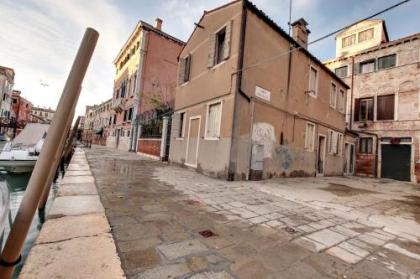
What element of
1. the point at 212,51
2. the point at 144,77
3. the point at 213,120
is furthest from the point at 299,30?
the point at 144,77

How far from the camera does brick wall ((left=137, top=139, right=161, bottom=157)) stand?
14.7m

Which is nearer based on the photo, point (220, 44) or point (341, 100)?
point (220, 44)

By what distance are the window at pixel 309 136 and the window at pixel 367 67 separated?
32.3 ft

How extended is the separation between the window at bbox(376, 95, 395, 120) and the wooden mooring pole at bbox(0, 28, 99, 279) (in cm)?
1942

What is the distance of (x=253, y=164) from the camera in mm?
8188

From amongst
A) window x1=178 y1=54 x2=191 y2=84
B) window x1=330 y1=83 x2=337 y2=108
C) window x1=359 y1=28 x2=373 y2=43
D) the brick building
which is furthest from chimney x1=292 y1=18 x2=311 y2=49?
window x1=359 y1=28 x2=373 y2=43

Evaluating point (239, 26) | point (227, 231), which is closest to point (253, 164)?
point (239, 26)

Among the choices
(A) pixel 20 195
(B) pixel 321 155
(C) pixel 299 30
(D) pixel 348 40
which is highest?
(D) pixel 348 40

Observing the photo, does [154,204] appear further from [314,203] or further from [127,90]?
[127,90]

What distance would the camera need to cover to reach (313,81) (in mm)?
11812

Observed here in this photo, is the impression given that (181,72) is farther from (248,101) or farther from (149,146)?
(149,146)

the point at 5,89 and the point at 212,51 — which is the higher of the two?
the point at 5,89

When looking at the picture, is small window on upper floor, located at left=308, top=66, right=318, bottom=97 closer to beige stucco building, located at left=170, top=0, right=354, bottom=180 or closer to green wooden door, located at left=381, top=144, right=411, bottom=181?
beige stucco building, located at left=170, top=0, right=354, bottom=180

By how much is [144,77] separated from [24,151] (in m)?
12.9
